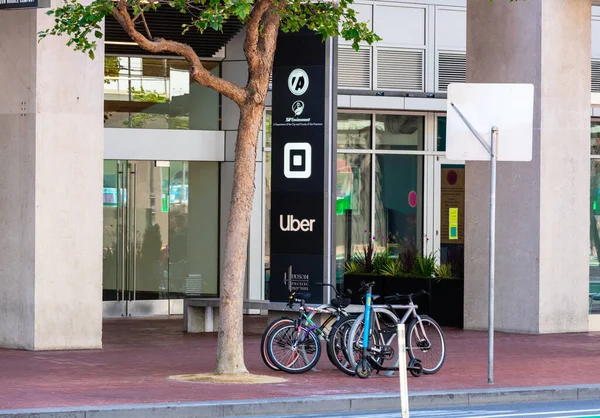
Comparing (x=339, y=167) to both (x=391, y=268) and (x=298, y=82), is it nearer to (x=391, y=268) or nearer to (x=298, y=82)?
(x=391, y=268)

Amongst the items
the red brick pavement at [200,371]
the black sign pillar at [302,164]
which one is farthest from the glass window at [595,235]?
the black sign pillar at [302,164]

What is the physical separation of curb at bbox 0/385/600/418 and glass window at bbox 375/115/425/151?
44.7 ft

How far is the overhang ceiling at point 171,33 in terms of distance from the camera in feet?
75.0

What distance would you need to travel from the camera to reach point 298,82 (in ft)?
63.2

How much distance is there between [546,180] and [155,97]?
26.5ft

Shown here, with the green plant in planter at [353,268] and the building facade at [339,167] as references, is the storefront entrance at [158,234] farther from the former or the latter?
the green plant in planter at [353,268]

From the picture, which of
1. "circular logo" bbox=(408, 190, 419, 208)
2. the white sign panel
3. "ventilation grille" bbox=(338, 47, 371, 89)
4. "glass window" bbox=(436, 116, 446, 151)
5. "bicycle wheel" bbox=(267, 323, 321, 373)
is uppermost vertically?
"ventilation grille" bbox=(338, 47, 371, 89)

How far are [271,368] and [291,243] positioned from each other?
452cm

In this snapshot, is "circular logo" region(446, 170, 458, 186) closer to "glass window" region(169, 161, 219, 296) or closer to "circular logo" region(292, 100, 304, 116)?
"glass window" region(169, 161, 219, 296)

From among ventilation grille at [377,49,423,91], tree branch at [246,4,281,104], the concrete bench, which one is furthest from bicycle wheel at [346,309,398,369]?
ventilation grille at [377,49,423,91]

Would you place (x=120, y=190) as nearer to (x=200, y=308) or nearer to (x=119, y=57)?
(x=119, y=57)

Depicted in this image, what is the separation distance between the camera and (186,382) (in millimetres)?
13562

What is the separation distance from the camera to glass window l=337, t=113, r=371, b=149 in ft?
86.7

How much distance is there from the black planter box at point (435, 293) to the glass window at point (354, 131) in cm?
360
